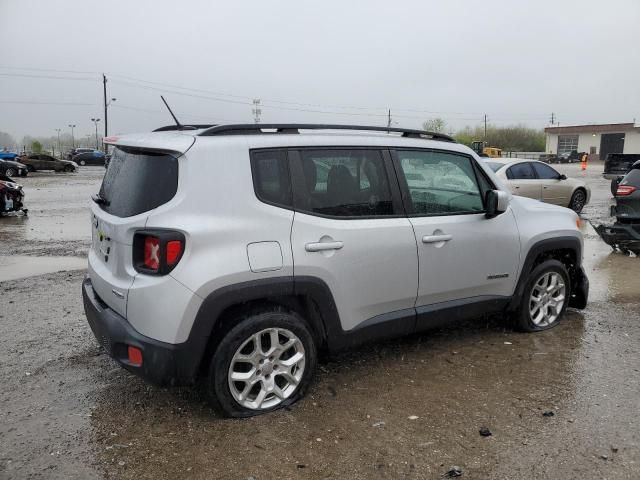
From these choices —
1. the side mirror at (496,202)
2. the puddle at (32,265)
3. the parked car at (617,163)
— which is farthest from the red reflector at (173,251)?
the parked car at (617,163)

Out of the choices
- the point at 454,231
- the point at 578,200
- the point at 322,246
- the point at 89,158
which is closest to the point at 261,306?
the point at 322,246

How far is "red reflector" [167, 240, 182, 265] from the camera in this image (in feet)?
9.69

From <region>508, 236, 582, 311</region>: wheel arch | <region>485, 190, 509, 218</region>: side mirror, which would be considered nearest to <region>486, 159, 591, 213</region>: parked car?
<region>508, 236, 582, 311</region>: wheel arch

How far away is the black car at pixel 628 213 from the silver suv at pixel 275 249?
4.79 m

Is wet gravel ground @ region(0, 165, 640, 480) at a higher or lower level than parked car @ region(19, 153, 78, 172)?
lower

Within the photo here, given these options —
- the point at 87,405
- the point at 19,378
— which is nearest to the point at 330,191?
the point at 87,405

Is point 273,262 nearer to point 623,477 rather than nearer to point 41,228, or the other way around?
point 623,477

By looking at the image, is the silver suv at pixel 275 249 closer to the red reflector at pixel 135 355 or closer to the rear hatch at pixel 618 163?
the red reflector at pixel 135 355

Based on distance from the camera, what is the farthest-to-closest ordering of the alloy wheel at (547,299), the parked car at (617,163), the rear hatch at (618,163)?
1. the rear hatch at (618,163)
2. the parked car at (617,163)
3. the alloy wheel at (547,299)

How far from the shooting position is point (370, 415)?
3396 millimetres

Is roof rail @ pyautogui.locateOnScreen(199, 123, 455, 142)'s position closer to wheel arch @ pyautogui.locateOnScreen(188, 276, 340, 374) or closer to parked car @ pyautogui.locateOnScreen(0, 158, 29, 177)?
wheel arch @ pyautogui.locateOnScreen(188, 276, 340, 374)

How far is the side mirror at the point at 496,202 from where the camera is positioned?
4.15 metres

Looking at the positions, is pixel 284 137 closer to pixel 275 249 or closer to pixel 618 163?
pixel 275 249

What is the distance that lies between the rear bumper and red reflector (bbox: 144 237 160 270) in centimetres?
40
